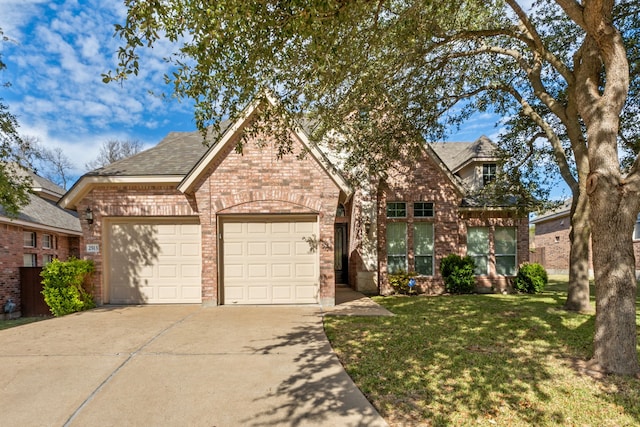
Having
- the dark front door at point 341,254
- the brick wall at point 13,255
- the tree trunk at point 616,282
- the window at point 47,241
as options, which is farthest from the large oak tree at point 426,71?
the window at point 47,241

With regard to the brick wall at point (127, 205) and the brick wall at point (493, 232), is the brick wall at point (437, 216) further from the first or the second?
the brick wall at point (127, 205)

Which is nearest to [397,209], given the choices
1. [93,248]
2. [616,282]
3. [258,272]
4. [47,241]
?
[258,272]

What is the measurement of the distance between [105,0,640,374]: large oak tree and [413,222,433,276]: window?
14.6 ft

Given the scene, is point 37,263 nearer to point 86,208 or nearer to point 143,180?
point 86,208

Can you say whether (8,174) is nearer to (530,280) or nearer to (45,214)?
(45,214)

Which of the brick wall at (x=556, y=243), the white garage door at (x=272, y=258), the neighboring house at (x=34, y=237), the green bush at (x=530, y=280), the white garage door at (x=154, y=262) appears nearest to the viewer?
the white garage door at (x=272, y=258)

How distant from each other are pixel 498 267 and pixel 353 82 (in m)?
10.0

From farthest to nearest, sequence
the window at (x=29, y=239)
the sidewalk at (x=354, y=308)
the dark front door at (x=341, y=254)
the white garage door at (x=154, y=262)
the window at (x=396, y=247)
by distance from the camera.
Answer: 1. the dark front door at (x=341, y=254)
2. the window at (x=29, y=239)
3. the window at (x=396, y=247)
4. the white garage door at (x=154, y=262)
5. the sidewalk at (x=354, y=308)

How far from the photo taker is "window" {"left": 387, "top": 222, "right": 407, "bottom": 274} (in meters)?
13.1

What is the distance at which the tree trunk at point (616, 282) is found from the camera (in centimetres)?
464

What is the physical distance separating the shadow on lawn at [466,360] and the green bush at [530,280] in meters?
4.31

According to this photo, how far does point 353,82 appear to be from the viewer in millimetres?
7695

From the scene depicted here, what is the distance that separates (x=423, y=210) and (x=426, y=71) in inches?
237

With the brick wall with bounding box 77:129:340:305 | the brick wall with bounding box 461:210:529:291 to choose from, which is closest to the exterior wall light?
the brick wall with bounding box 77:129:340:305
